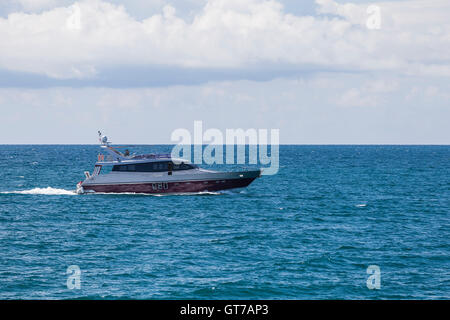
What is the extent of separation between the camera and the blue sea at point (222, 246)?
2069cm

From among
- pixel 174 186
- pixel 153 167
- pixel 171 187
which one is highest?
pixel 153 167

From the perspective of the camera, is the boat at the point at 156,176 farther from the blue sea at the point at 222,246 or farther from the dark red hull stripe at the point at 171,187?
the blue sea at the point at 222,246

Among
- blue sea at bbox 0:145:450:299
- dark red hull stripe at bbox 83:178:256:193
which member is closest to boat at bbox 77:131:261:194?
dark red hull stripe at bbox 83:178:256:193

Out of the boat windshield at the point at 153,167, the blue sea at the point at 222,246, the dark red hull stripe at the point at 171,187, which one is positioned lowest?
the blue sea at the point at 222,246

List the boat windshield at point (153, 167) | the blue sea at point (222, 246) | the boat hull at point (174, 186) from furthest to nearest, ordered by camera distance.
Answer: the boat hull at point (174, 186) < the boat windshield at point (153, 167) < the blue sea at point (222, 246)

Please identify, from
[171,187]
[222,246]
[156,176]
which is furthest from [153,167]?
[222,246]

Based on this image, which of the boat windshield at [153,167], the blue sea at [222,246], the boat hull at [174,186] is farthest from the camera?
the boat hull at [174,186]

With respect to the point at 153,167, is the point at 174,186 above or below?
below

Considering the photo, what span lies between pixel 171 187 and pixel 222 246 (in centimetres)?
2075

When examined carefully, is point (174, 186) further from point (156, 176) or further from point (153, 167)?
point (153, 167)

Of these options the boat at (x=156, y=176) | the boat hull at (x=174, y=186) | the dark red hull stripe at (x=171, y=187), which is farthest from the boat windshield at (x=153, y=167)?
the dark red hull stripe at (x=171, y=187)

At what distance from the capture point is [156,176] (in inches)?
1875

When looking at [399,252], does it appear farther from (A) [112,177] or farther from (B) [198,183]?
(A) [112,177]
